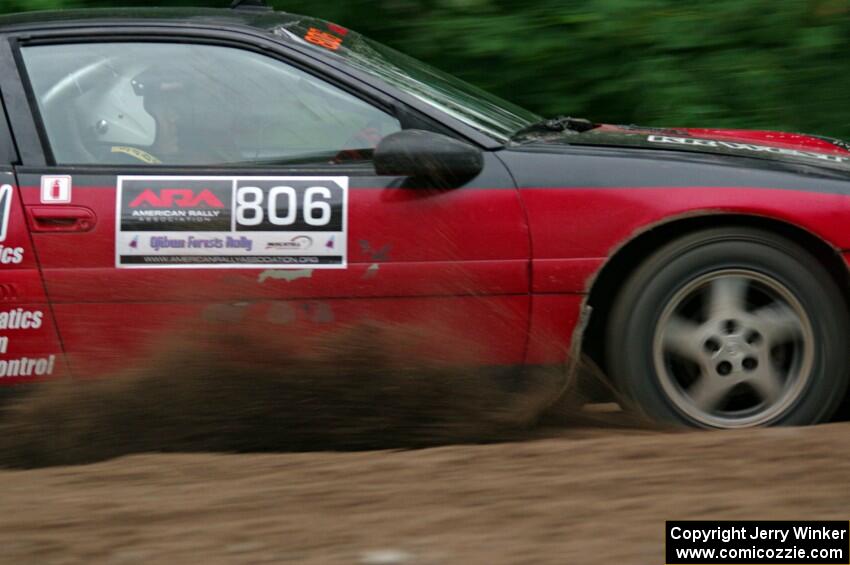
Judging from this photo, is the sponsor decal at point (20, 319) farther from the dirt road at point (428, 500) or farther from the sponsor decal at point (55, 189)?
the dirt road at point (428, 500)

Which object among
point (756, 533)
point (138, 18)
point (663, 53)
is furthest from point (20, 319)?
point (663, 53)

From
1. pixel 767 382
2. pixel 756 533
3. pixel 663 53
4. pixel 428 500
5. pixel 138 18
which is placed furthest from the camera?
pixel 663 53

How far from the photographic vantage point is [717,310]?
14.0ft

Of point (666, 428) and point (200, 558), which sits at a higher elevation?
point (666, 428)

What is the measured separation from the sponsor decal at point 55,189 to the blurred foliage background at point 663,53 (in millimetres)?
3043

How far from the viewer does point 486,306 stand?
14.0 ft

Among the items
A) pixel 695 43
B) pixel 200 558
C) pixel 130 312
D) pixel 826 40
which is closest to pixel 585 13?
pixel 695 43

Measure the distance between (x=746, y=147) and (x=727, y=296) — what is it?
70 centimetres

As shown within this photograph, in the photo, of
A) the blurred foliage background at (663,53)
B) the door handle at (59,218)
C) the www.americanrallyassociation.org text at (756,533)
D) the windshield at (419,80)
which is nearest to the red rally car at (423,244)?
the door handle at (59,218)

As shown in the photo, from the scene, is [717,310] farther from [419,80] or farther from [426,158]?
[419,80]

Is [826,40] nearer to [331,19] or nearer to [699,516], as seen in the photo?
[331,19]

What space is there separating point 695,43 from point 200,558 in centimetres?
474

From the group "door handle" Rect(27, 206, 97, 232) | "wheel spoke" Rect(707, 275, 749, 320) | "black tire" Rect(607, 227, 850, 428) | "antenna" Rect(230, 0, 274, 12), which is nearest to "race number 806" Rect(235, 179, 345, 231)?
"door handle" Rect(27, 206, 97, 232)

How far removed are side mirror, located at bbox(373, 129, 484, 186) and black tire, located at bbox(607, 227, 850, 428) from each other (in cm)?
71
